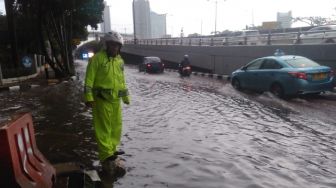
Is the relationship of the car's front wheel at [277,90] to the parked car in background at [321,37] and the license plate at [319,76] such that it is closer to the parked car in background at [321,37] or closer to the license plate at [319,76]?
the license plate at [319,76]

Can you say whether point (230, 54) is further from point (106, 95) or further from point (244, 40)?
point (106, 95)

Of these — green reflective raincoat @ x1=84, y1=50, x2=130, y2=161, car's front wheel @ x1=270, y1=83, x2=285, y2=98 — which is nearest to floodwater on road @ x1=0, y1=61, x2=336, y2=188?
car's front wheel @ x1=270, y1=83, x2=285, y2=98

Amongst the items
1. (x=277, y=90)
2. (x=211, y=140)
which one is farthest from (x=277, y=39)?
(x=211, y=140)

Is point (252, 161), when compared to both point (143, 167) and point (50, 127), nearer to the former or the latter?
point (143, 167)

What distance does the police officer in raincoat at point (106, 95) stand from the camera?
581 cm

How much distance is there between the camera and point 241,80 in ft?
55.2

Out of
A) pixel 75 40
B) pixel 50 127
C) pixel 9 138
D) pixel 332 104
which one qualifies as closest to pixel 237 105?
pixel 332 104

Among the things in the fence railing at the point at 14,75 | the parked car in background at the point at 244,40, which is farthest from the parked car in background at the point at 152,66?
the fence railing at the point at 14,75

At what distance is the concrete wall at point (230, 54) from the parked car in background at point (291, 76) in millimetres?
2717

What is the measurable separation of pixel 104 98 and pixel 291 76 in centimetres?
889

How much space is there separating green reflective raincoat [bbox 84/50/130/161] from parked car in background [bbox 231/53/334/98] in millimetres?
8624

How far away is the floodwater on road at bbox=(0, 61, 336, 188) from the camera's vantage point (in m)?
5.80

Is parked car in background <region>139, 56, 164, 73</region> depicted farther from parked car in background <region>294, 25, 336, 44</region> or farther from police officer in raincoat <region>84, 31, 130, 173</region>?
police officer in raincoat <region>84, 31, 130, 173</region>

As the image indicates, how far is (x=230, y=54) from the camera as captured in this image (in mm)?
25453
